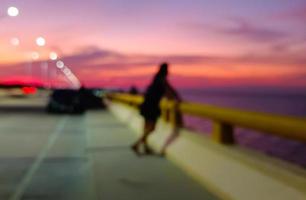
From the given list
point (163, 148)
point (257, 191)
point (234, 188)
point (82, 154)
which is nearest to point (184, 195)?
point (234, 188)

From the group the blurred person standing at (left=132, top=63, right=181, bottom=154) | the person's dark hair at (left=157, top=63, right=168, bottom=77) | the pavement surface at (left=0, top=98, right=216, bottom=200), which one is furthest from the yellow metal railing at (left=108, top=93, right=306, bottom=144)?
the pavement surface at (left=0, top=98, right=216, bottom=200)

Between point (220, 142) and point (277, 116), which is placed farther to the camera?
point (220, 142)

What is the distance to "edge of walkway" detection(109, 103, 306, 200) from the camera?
621 centimetres

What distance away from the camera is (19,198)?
811 centimetres

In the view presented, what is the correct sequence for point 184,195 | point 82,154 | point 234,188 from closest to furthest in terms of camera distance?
point 234,188 < point 184,195 < point 82,154

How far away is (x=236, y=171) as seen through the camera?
7.46 m

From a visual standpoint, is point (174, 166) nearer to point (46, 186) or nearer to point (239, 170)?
point (46, 186)

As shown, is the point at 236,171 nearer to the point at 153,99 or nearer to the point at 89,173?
the point at 89,173

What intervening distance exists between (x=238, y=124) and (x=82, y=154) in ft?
19.5

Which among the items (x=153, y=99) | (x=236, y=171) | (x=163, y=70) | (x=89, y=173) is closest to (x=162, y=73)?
(x=163, y=70)

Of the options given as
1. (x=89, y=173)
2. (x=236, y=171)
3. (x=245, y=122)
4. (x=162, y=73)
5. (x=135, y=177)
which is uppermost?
(x=162, y=73)

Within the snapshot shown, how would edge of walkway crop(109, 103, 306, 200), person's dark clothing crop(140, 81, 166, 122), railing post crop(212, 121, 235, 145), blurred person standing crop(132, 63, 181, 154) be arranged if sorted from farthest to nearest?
person's dark clothing crop(140, 81, 166, 122)
blurred person standing crop(132, 63, 181, 154)
railing post crop(212, 121, 235, 145)
edge of walkway crop(109, 103, 306, 200)

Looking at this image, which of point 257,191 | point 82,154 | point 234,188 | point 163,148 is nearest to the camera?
point 257,191

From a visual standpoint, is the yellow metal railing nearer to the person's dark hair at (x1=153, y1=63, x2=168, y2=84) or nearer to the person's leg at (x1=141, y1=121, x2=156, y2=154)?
the person's dark hair at (x1=153, y1=63, x2=168, y2=84)
